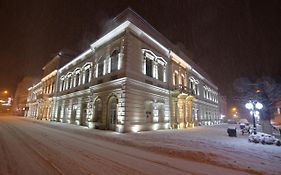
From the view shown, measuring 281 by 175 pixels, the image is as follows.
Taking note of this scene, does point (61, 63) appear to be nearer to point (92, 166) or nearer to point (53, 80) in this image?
point (53, 80)

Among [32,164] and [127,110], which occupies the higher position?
[127,110]

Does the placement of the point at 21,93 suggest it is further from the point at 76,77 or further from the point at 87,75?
the point at 87,75

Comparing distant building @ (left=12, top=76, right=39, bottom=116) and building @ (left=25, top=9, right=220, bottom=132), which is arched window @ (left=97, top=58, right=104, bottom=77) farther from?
distant building @ (left=12, top=76, right=39, bottom=116)

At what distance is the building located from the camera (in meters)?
15.5

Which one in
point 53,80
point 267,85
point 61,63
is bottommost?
point 267,85

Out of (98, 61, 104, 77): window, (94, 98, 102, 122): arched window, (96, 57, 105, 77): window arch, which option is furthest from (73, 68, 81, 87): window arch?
(94, 98, 102, 122): arched window

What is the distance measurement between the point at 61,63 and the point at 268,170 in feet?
116

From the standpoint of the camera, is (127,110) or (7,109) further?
(7,109)

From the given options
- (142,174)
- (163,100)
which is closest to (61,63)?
(163,100)

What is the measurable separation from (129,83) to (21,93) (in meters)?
72.5

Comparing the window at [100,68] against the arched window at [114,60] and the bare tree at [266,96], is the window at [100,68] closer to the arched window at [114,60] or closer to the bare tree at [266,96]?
the arched window at [114,60]

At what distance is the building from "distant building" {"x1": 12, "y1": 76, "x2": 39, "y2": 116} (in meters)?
51.2

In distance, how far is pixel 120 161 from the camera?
19.3 ft

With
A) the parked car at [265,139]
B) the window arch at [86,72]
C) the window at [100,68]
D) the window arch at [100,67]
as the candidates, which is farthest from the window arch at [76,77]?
the parked car at [265,139]
